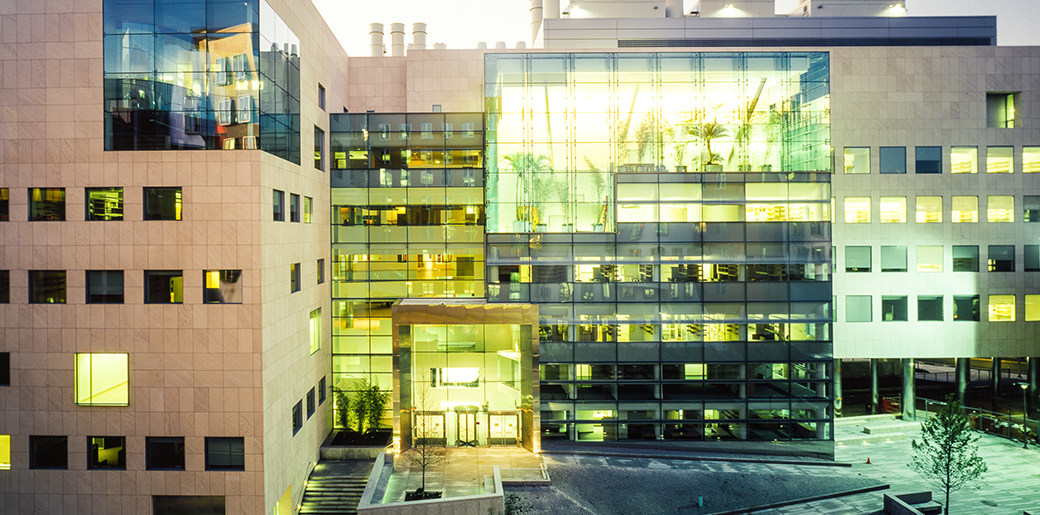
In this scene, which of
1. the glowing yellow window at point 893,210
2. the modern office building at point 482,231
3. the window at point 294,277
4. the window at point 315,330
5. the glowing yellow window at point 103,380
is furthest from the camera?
the glowing yellow window at point 893,210

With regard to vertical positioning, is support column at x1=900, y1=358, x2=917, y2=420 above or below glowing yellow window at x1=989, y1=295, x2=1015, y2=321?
below

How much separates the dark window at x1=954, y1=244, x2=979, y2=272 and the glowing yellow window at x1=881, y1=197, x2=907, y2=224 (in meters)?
4.08

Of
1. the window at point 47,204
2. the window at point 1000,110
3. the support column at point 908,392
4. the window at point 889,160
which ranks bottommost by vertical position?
the support column at point 908,392

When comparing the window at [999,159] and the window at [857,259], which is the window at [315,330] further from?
the window at [999,159]

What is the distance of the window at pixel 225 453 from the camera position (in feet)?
74.2

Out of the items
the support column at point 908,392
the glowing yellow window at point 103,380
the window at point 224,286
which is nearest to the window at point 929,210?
the support column at point 908,392

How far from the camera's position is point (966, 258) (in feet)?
117

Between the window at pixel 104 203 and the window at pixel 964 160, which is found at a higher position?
the window at pixel 964 160

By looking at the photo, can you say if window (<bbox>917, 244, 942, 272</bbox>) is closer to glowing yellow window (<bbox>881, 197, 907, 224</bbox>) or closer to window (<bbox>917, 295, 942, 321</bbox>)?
window (<bbox>917, 295, 942, 321</bbox>)

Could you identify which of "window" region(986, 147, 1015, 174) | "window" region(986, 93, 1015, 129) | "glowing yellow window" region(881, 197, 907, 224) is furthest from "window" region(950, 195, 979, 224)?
"window" region(986, 93, 1015, 129)

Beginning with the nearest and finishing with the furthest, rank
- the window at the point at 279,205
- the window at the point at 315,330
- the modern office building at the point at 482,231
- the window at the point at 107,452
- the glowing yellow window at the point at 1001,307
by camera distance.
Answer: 1. the modern office building at the point at 482,231
2. the window at the point at 107,452
3. the window at the point at 279,205
4. the window at the point at 315,330
5. the glowing yellow window at the point at 1001,307

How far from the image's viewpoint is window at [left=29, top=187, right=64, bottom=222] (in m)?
22.4

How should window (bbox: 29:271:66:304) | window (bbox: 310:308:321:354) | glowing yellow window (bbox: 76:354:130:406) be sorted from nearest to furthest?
window (bbox: 29:271:66:304) → glowing yellow window (bbox: 76:354:130:406) → window (bbox: 310:308:321:354)

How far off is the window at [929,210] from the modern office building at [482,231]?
0.35m
